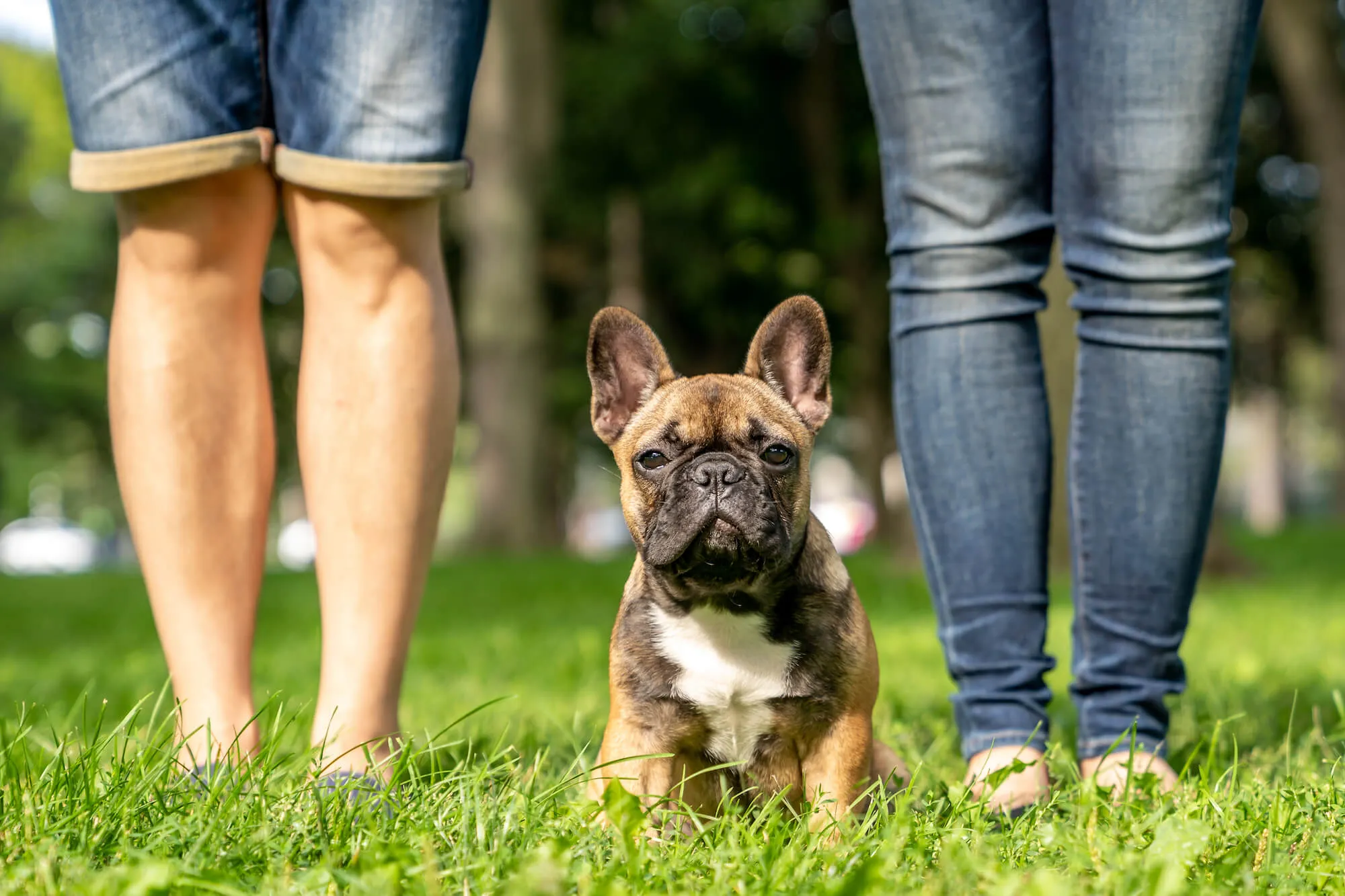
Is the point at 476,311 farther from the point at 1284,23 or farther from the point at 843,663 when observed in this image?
the point at 843,663

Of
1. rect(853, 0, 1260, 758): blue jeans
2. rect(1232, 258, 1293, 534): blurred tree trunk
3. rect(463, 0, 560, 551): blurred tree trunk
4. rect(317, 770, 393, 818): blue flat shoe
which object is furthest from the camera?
rect(1232, 258, 1293, 534): blurred tree trunk

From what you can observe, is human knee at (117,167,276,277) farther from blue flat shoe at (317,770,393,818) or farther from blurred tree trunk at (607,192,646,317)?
blurred tree trunk at (607,192,646,317)

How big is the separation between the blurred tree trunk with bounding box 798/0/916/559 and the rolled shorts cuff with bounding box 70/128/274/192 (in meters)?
15.5

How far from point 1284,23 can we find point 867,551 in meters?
8.38

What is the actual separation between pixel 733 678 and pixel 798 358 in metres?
0.80

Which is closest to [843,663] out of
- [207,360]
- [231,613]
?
[231,613]

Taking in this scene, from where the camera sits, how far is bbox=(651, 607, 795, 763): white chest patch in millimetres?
2635

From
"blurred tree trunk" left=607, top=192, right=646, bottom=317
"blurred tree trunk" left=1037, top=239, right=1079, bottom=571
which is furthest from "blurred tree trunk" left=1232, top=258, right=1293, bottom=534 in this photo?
"blurred tree trunk" left=1037, top=239, right=1079, bottom=571

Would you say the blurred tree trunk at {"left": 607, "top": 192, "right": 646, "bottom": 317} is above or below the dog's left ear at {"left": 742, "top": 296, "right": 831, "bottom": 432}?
below

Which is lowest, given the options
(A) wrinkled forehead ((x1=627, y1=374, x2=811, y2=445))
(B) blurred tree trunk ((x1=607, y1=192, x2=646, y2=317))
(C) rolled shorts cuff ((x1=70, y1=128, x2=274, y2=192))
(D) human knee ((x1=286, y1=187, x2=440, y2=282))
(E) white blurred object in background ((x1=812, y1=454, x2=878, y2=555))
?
(E) white blurred object in background ((x1=812, y1=454, x2=878, y2=555))

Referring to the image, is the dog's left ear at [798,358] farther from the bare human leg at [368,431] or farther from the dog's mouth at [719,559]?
the bare human leg at [368,431]

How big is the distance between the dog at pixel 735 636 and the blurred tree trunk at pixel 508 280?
1327 centimetres

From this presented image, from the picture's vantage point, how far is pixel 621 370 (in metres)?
3.17

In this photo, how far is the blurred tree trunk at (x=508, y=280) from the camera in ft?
52.5
